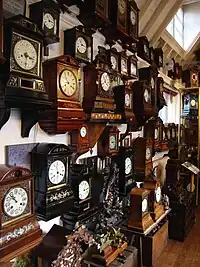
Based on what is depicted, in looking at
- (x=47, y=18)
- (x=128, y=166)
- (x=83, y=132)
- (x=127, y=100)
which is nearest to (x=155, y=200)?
(x=128, y=166)

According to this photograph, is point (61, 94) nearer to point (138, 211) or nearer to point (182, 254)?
point (138, 211)

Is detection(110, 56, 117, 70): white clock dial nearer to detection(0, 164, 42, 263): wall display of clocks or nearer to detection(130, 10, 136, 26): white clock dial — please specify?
detection(130, 10, 136, 26): white clock dial

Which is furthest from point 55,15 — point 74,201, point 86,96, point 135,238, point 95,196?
point 135,238

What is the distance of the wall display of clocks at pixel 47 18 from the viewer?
5.19ft

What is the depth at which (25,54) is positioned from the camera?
130cm

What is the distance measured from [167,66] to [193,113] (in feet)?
4.12

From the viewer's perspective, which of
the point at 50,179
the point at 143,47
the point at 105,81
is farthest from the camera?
the point at 143,47

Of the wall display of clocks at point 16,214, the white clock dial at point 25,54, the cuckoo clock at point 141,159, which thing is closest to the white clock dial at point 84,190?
the wall display of clocks at point 16,214

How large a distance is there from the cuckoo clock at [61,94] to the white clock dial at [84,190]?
1.36 ft

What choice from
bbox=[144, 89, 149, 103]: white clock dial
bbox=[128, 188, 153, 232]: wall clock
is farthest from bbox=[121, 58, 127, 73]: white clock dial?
bbox=[128, 188, 153, 232]: wall clock

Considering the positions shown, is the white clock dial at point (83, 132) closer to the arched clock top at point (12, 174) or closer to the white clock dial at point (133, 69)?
the arched clock top at point (12, 174)

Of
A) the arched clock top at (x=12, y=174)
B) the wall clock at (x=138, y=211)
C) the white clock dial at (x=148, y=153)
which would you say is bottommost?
the wall clock at (x=138, y=211)

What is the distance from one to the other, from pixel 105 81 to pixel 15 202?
1.17 meters

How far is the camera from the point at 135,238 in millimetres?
2615
